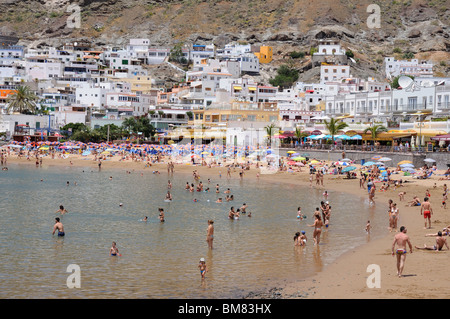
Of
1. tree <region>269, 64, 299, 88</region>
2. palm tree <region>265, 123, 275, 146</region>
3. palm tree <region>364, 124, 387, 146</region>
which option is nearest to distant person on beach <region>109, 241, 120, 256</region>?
palm tree <region>364, 124, 387, 146</region>

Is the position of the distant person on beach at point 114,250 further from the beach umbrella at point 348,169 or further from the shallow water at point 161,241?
the beach umbrella at point 348,169

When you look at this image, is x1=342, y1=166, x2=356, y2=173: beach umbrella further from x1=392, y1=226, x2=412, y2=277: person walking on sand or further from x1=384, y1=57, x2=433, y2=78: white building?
x1=384, y1=57, x2=433, y2=78: white building

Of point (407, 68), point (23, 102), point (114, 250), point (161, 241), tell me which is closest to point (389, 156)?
point (161, 241)

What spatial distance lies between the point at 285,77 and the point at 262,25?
3742 centimetres

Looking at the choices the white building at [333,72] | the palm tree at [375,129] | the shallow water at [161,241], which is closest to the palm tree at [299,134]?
the palm tree at [375,129]

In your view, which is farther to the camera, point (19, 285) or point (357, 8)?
point (357, 8)

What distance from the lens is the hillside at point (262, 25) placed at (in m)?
139

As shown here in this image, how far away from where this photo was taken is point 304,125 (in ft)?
252

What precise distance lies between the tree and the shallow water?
78886 mm

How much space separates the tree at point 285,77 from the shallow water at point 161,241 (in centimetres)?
7889
